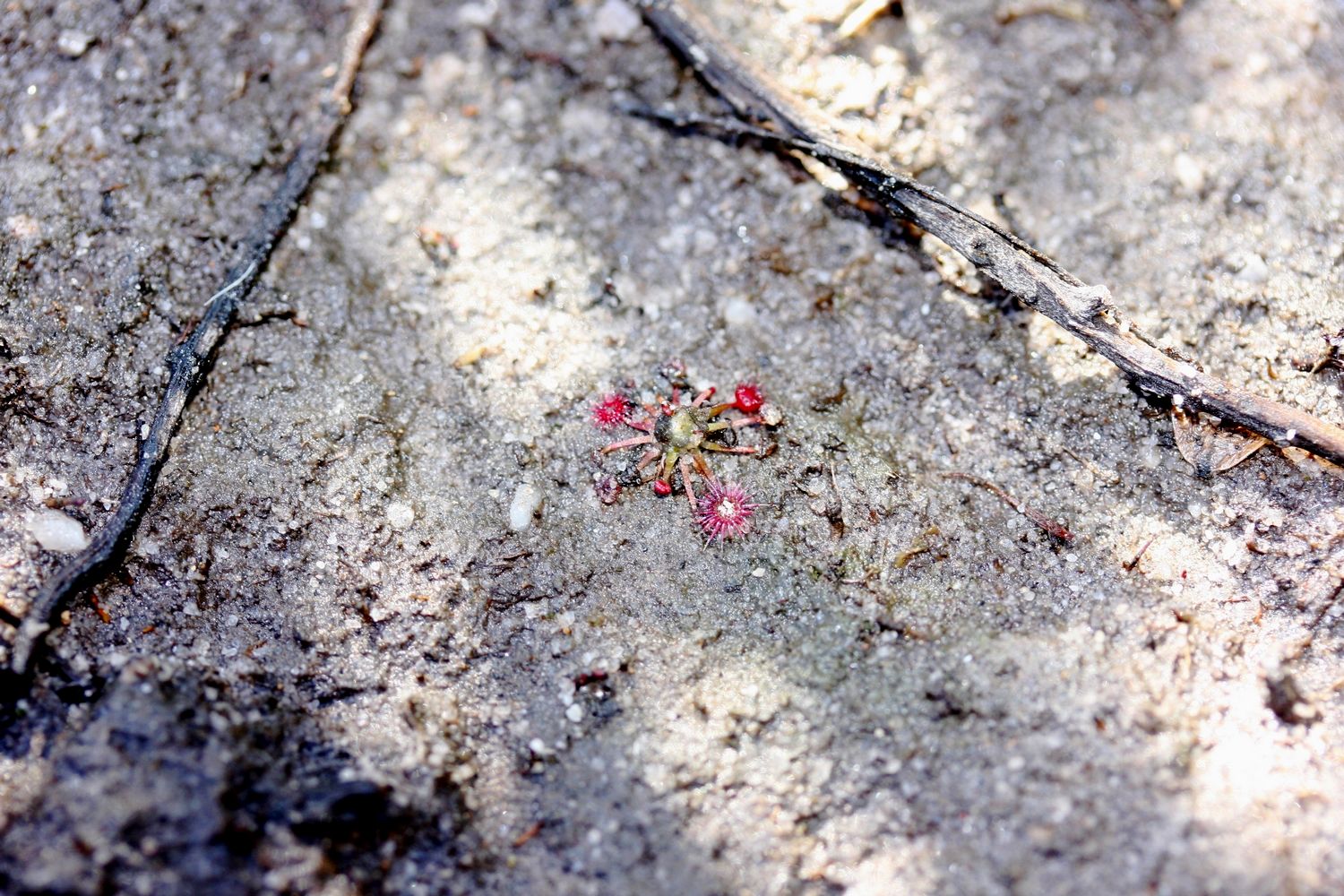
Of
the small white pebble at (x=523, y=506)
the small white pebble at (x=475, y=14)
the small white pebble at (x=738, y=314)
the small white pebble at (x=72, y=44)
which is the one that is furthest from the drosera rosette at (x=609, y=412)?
the small white pebble at (x=72, y=44)

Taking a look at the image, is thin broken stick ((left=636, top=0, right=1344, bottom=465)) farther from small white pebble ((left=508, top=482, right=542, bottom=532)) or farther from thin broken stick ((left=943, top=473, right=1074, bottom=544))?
small white pebble ((left=508, top=482, right=542, bottom=532))

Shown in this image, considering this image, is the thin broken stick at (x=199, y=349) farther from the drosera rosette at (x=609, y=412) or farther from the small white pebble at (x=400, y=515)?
the drosera rosette at (x=609, y=412)

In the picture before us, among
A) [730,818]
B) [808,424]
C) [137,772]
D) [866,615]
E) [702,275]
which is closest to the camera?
[137,772]

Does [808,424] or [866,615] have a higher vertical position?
[808,424]

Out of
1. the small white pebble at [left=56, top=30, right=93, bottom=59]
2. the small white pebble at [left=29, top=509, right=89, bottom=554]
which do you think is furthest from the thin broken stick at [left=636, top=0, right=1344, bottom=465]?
the small white pebble at [left=29, top=509, right=89, bottom=554]

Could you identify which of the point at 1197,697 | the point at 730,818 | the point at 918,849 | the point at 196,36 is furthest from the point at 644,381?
the point at 196,36

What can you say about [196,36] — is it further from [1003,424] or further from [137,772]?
[1003,424]
